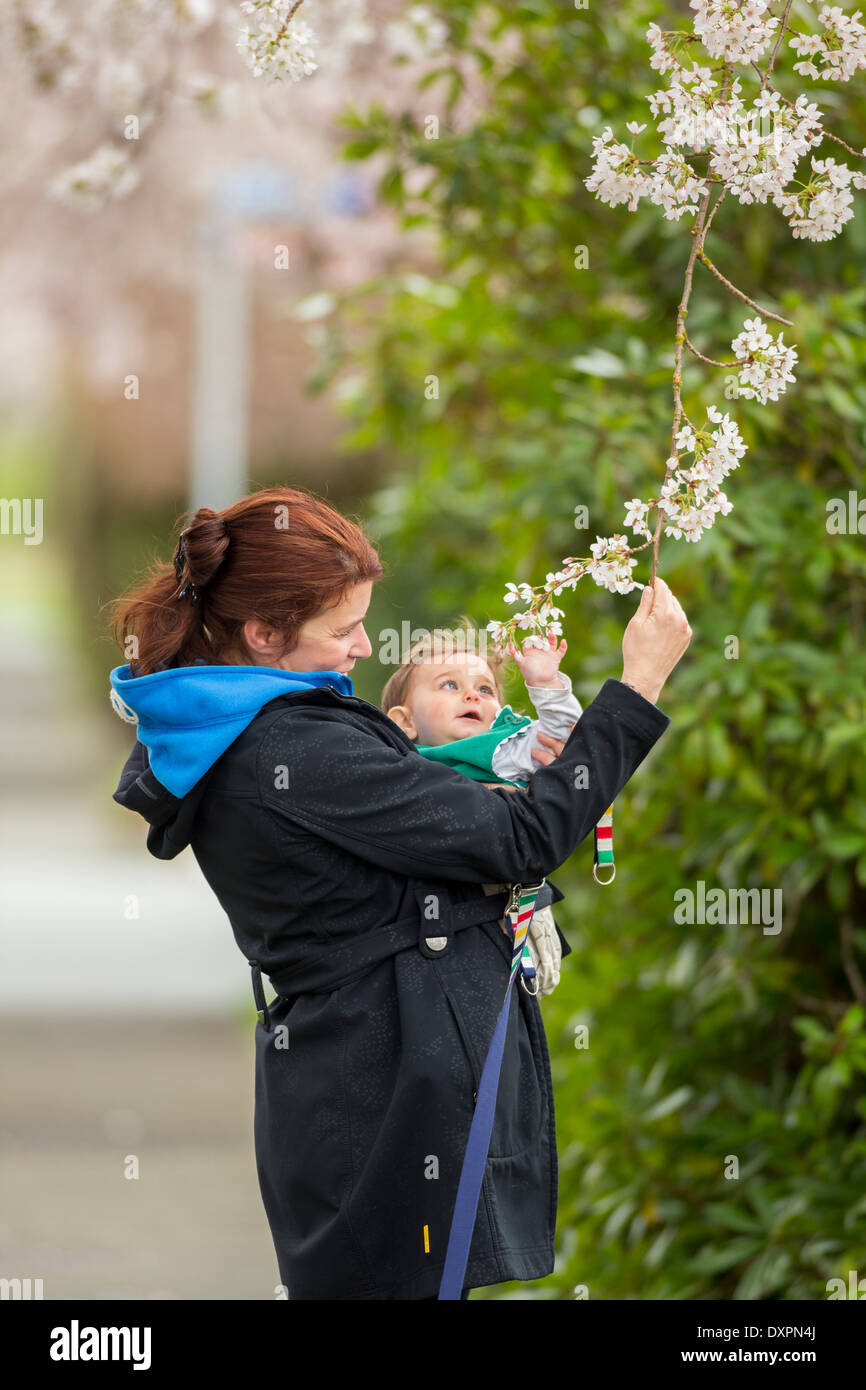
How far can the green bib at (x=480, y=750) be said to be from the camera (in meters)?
2.29

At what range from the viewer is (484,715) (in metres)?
2.43

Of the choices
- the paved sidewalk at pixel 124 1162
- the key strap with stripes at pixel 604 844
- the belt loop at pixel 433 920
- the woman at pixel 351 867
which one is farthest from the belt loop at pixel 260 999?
the paved sidewalk at pixel 124 1162

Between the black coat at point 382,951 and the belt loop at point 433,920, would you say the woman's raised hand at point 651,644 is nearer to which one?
the black coat at point 382,951

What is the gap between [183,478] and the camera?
45.5ft

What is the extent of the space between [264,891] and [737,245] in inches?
93.7

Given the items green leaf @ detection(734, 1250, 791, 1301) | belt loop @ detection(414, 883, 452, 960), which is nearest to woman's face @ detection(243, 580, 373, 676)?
belt loop @ detection(414, 883, 452, 960)

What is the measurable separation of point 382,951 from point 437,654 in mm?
512

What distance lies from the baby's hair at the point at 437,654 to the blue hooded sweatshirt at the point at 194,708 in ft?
1.11

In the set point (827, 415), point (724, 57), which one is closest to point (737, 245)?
point (827, 415)

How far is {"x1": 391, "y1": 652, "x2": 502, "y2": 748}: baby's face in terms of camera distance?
95.5 inches

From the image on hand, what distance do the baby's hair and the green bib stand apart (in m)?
0.13

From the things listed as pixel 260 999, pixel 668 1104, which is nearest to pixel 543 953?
pixel 260 999

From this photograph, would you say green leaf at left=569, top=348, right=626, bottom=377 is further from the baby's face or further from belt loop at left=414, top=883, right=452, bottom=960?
belt loop at left=414, top=883, right=452, bottom=960
